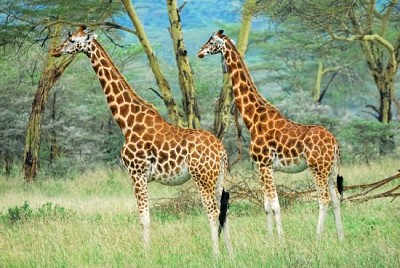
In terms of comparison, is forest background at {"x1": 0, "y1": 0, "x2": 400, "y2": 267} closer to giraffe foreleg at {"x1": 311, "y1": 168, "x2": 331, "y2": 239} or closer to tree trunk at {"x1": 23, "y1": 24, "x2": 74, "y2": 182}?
tree trunk at {"x1": 23, "y1": 24, "x2": 74, "y2": 182}

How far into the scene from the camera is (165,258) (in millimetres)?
7988

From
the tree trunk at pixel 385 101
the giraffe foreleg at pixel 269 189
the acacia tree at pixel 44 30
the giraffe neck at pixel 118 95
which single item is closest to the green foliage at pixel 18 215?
the giraffe neck at pixel 118 95

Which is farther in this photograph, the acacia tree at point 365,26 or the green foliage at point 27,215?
the acacia tree at point 365,26

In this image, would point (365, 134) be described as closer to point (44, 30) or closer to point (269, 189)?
point (44, 30)

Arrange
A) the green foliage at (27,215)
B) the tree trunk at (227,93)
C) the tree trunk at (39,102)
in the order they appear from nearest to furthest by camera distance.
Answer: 1. the green foliage at (27,215)
2. the tree trunk at (227,93)
3. the tree trunk at (39,102)

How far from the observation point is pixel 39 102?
18625mm

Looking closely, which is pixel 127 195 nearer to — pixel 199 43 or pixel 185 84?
pixel 185 84

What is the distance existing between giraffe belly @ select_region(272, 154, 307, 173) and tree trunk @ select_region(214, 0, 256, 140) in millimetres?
6689

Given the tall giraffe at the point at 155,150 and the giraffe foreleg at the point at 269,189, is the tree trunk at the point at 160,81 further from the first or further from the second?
the giraffe foreleg at the point at 269,189

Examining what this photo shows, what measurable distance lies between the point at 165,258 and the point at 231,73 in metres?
2.14

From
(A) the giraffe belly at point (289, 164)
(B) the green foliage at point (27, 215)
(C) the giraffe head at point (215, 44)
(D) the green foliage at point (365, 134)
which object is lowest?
(D) the green foliage at point (365, 134)

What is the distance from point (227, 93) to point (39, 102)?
187 inches

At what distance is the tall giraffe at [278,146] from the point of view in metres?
8.66

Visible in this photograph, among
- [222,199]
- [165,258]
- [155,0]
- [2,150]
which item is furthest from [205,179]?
[155,0]
